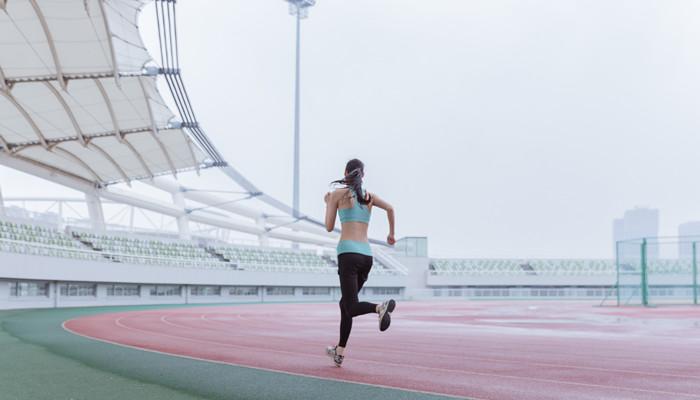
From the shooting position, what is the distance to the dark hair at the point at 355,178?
6652 millimetres

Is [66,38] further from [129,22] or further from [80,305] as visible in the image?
[80,305]

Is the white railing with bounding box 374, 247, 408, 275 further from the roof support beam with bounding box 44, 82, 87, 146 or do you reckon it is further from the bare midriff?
the bare midriff

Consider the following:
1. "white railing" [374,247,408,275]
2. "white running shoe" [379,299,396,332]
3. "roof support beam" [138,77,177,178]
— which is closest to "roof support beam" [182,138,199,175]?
"roof support beam" [138,77,177,178]

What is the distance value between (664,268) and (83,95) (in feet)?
85.5

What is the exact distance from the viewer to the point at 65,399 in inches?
213

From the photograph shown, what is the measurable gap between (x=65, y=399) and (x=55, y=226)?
36081mm

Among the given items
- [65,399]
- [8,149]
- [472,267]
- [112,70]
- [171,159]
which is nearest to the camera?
[65,399]

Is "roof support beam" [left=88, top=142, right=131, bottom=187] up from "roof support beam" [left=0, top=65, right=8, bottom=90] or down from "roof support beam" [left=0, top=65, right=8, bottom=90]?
down

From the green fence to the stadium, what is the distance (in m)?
0.08

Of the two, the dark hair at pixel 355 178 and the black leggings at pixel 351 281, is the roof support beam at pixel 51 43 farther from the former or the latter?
the black leggings at pixel 351 281

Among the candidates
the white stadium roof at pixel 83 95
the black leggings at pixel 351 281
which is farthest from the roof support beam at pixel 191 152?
the black leggings at pixel 351 281

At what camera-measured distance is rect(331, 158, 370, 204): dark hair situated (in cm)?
665

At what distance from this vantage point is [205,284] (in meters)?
44.8

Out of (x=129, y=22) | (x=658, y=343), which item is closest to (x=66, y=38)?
(x=129, y=22)
